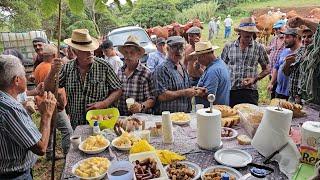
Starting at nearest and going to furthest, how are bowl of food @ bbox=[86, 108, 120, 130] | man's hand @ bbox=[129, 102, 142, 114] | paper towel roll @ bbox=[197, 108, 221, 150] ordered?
paper towel roll @ bbox=[197, 108, 221, 150]
bowl of food @ bbox=[86, 108, 120, 130]
man's hand @ bbox=[129, 102, 142, 114]

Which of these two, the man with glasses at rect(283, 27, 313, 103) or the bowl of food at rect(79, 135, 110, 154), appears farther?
the man with glasses at rect(283, 27, 313, 103)

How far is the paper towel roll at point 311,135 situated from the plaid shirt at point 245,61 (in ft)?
8.21

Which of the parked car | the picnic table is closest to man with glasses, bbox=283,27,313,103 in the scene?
the picnic table

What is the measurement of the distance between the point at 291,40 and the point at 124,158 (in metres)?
3.53

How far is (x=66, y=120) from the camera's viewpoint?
4.05 metres

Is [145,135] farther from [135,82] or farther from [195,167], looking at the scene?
[135,82]

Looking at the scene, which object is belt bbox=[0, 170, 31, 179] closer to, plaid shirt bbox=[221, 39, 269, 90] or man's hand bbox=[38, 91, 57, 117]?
man's hand bbox=[38, 91, 57, 117]

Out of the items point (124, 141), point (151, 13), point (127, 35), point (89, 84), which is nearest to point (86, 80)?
point (89, 84)

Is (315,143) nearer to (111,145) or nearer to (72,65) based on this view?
(111,145)

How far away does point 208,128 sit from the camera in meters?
2.32

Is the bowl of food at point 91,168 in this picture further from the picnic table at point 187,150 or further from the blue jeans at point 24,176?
the blue jeans at point 24,176

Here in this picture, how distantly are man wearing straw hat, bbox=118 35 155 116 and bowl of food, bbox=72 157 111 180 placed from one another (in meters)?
1.18

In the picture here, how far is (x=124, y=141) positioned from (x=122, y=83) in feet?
3.59

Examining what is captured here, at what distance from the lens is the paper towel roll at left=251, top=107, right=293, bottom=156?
214 cm
